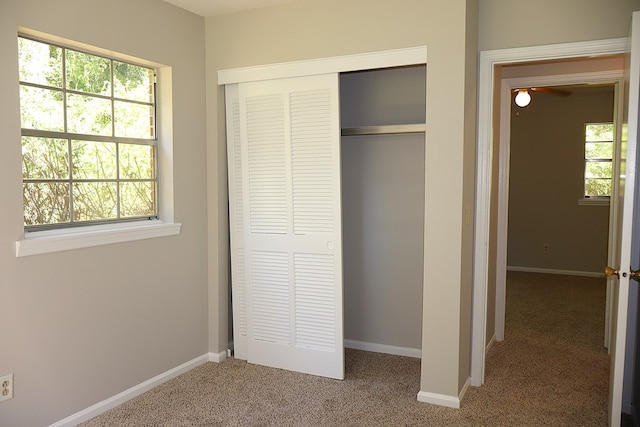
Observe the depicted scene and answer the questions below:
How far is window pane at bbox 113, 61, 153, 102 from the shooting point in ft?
10.5

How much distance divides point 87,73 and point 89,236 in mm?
947

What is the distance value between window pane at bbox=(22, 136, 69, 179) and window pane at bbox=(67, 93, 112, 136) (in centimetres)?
13

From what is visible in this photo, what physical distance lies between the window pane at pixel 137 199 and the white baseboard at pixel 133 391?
1.08 metres

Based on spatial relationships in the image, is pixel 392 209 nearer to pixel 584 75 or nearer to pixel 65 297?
pixel 584 75

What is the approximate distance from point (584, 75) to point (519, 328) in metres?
2.28

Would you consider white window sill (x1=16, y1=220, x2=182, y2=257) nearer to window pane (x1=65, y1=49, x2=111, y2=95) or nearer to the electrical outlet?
the electrical outlet

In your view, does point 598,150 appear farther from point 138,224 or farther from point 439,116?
point 138,224

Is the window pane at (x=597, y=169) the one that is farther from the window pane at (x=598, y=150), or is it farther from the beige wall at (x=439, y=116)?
the beige wall at (x=439, y=116)

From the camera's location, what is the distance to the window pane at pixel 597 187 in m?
7.10

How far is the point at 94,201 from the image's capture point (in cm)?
306

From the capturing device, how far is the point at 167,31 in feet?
11.0

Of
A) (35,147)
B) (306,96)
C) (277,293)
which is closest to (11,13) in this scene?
(35,147)

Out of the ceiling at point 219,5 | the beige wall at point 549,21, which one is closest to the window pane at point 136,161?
the ceiling at point 219,5

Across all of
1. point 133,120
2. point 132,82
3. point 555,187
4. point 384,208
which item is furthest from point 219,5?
point 555,187
